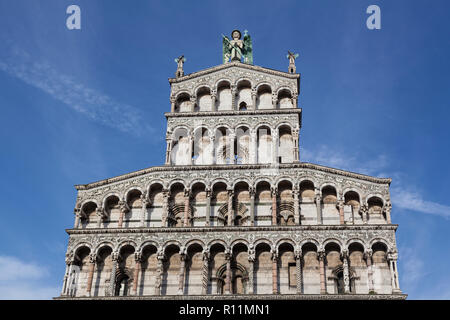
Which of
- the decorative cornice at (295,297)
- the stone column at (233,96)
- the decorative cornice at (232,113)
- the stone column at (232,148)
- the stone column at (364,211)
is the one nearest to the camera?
the decorative cornice at (295,297)

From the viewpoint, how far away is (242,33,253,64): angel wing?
39.6 m

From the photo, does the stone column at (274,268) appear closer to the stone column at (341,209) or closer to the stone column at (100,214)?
the stone column at (341,209)

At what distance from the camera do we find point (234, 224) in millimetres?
31109

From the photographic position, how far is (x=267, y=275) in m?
29.1

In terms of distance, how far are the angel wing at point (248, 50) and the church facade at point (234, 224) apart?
5610 millimetres

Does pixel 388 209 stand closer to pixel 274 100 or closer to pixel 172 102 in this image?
pixel 274 100

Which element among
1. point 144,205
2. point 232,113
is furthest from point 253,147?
point 144,205

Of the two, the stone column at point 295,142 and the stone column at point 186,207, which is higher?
the stone column at point 295,142

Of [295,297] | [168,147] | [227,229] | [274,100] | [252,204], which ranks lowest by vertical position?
[295,297]

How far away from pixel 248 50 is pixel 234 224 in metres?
14.5

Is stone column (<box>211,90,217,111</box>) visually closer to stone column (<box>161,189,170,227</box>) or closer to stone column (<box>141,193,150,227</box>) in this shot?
stone column (<box>161,189,170,227</box>)

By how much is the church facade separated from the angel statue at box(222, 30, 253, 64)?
221 inches

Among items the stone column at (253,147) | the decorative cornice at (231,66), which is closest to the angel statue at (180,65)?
the decorative cornice at (231,66)

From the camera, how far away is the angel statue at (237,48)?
39250mm
